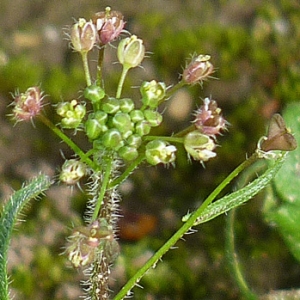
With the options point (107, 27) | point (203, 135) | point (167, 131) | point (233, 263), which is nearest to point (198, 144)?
point (203, 135)

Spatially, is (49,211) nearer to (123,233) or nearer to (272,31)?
(123,233)

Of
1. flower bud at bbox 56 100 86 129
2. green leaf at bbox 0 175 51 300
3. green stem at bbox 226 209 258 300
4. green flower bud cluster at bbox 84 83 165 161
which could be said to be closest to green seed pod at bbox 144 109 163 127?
green flower bud cluster at bbox 84 83 165 161

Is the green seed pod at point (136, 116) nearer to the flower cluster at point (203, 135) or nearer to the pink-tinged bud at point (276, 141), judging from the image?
the flower cluster at point (203, 135)

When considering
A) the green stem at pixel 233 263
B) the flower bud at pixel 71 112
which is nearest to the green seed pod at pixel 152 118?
the flower bud at pixel 71 112

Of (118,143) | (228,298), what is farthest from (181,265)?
Answer: (118,143)

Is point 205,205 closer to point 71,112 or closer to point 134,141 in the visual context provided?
point 134,141
